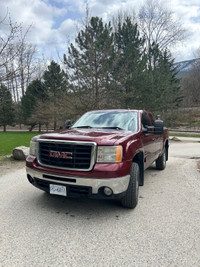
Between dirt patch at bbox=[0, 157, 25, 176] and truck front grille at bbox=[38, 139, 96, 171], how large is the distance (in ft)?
12.2

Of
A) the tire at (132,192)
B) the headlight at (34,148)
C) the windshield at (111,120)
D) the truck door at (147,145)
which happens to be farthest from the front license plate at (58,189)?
the truck door at (147,145)

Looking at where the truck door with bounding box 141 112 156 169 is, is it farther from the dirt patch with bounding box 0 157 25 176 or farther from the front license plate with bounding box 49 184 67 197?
the dirt patch with bounding box 0 157 25 176

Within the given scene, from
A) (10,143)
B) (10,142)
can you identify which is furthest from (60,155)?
(10,142)

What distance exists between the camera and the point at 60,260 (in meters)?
2.29

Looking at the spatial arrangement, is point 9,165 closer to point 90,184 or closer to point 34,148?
point 34,148

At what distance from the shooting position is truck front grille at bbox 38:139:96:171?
316 cm

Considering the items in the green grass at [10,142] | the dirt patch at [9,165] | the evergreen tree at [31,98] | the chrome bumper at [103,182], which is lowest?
the green grass at [10,142]

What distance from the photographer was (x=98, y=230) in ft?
9.64

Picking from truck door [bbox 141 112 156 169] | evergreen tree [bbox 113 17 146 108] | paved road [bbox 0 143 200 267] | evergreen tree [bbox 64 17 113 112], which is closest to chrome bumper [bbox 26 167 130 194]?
paved road [bbox 0 143 200 267]

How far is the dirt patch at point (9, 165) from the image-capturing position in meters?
6.80

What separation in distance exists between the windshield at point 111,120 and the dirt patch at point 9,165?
3.46m

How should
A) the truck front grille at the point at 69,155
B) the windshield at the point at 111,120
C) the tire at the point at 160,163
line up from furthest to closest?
the tire at the point at 160,163
the windshield at the point at 111,120
the truck front grille at the point at 69,155

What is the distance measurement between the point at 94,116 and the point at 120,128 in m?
1.07

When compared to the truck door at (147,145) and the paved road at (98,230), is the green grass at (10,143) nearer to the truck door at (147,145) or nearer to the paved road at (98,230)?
the paved road at (98,230)
